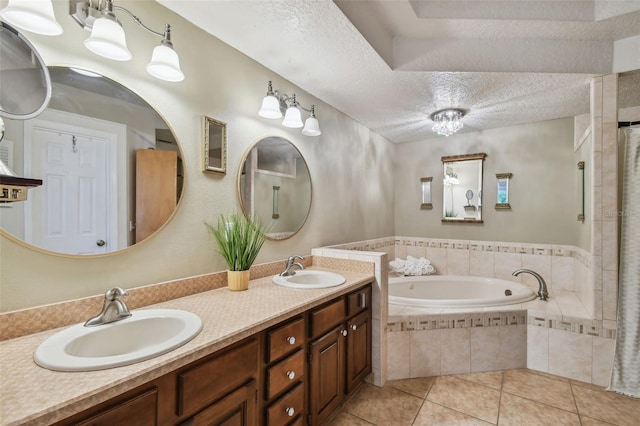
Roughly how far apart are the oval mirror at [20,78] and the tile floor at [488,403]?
212 cm

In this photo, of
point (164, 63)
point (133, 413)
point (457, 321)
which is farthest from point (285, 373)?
point (457, 321)

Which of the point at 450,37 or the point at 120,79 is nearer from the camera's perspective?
the point at 120,79

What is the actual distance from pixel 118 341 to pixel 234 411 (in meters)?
0.51

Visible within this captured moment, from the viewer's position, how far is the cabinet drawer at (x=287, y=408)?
4.10 ft

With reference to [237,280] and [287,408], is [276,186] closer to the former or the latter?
[237,280]

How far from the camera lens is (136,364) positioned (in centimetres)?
81

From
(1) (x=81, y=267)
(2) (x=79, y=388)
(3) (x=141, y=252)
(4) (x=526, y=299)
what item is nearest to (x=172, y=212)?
(3) (x=141, y=252)

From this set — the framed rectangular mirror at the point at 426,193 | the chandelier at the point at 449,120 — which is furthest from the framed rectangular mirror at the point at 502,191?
the chandelier at the point at 449,120

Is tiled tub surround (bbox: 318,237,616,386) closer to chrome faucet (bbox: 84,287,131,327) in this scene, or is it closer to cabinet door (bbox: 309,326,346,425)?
cabinet door (bbox: 309,326,346,425)

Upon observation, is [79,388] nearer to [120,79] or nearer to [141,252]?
[141,252]

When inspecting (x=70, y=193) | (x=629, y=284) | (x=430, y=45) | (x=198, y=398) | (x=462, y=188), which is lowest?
(x=198, y=398)

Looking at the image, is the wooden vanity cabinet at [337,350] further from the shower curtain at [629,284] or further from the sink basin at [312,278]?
the shower curtain at [629,284]

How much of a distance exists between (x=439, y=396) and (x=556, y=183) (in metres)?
2.47

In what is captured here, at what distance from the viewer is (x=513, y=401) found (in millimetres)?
1955
